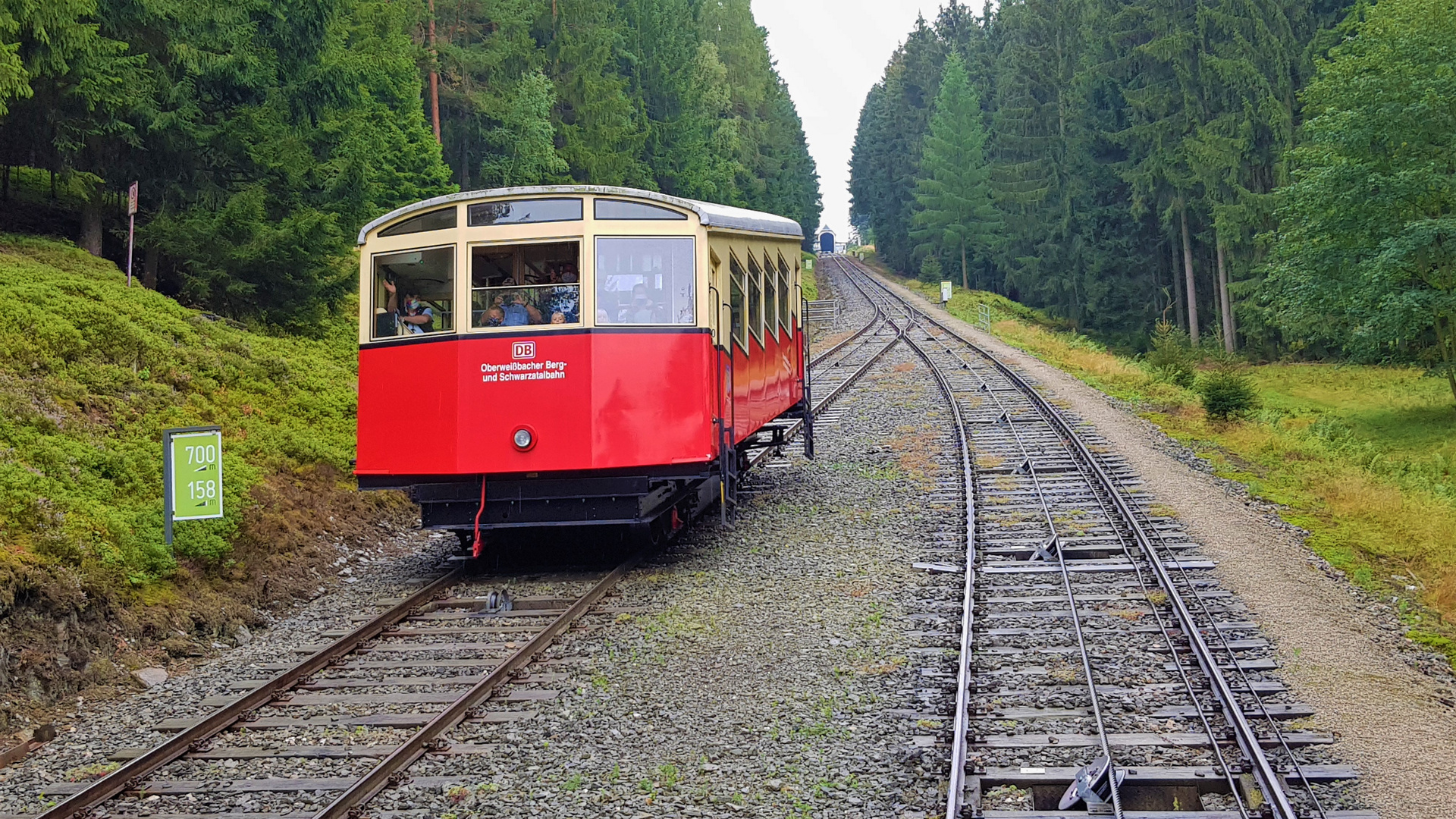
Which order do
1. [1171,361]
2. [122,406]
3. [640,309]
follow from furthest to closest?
[1171,361]
[122,406]
[640,309]

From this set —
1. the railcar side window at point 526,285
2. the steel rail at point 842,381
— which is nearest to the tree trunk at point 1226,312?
the steel rail at point 842,381

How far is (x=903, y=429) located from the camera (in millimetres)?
19297

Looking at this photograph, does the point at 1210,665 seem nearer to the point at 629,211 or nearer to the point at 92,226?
the point at 629,211

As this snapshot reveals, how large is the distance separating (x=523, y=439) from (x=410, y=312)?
168 cm

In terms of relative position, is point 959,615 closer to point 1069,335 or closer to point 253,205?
point 253,205

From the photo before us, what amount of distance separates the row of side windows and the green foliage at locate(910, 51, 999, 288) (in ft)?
171

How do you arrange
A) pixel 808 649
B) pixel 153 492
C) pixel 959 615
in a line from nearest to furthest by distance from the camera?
pixel 808 649 → pixel 959 615 → pixel 153 492

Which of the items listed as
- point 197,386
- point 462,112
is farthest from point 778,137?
point 197,386

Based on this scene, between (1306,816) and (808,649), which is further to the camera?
(808,649)

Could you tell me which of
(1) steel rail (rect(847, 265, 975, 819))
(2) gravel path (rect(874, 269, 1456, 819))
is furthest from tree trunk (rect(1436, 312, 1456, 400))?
(1) steel rail (rect(847, 265, 975, 819))

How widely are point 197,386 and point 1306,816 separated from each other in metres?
11.8

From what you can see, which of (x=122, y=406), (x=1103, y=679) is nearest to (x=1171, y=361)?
(x=1103, y=679)

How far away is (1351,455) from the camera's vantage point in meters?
18.8

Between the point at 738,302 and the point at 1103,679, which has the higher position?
the point at 738,302
